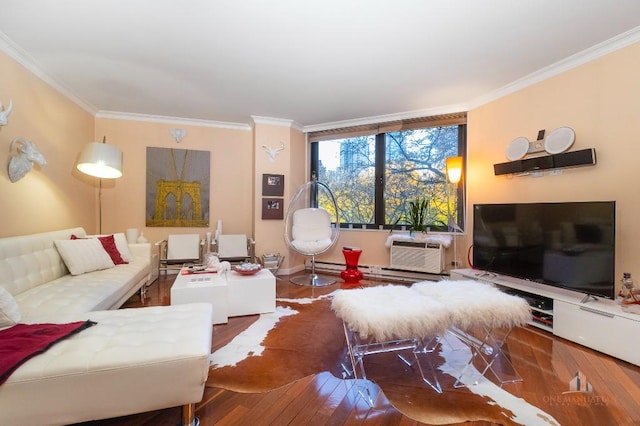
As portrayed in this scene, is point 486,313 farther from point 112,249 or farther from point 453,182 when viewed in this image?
point 112,249

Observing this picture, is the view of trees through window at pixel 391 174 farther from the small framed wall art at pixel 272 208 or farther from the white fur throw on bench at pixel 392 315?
the white fur throw on bench at pixel 392 315

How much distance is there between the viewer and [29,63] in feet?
8.84

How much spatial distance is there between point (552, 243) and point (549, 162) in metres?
0.80

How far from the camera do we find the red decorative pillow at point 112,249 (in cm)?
304

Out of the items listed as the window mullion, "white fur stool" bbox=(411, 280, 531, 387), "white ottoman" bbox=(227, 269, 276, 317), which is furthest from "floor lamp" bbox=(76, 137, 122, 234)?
"white fur stool" bbox=(411, 280, 531, 387)

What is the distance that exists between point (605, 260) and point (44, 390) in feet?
11.1

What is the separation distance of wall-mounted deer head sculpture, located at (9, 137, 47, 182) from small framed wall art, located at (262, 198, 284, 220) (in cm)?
253

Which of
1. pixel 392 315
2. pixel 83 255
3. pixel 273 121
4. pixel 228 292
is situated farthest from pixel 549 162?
pixel 83 255

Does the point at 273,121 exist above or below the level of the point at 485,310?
above

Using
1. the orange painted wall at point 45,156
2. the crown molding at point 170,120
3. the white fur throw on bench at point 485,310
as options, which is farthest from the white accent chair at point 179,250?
the white fur throw on bench at point 485,310

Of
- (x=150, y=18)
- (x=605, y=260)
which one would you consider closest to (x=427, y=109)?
(x=605, y=260)

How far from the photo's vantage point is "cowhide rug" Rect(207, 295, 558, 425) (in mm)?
1471

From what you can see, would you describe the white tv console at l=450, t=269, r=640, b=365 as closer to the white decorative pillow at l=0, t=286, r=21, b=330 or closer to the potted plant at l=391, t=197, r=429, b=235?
the potted plant at l=391, t=197, r=429, b=235

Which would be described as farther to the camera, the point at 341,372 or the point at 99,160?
the point at 99,160
